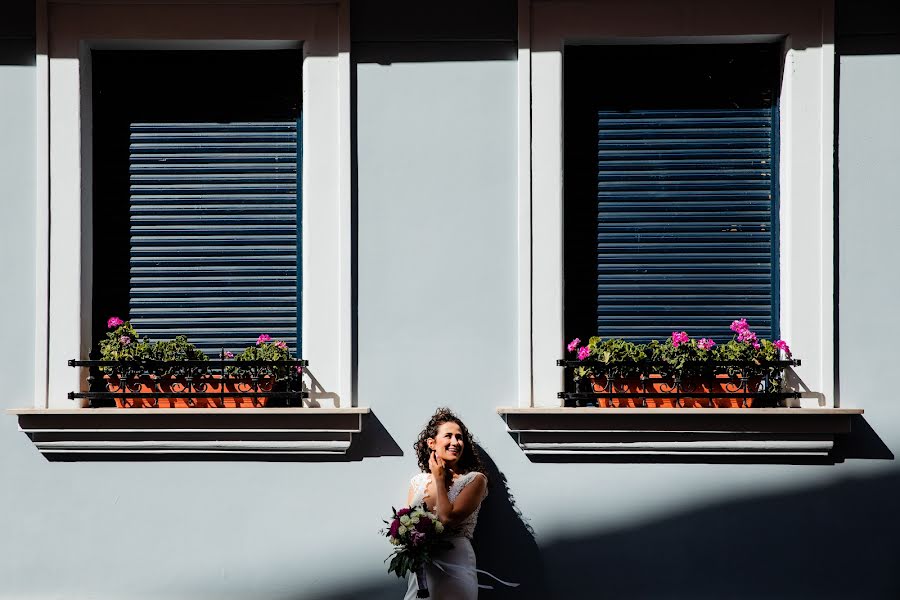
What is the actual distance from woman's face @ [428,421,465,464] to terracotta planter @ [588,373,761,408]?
90cm

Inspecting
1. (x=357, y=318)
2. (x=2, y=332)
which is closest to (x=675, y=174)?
(x=357, y=318)

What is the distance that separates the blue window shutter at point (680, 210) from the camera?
618 cm

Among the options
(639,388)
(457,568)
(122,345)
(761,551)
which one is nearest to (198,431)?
(122,345)

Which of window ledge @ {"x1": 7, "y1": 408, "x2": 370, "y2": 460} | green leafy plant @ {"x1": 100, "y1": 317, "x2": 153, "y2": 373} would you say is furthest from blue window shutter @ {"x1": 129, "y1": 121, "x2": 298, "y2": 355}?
window ledge @ {"x1": 7, "y1": 408, "x2": 370, "y2": 460}

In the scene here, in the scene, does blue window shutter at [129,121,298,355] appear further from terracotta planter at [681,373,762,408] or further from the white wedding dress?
terracotta planter at [681,373,762,408]

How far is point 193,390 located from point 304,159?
1.56m

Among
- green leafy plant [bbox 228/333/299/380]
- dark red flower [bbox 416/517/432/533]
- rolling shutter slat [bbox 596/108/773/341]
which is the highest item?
rolling shutter slat [bbox 596/108/773/341]

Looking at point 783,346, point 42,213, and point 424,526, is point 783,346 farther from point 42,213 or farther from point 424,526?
point 42,213

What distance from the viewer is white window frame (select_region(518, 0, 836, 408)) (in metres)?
5.93

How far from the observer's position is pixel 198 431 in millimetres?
5898

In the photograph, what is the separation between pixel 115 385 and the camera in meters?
6.00

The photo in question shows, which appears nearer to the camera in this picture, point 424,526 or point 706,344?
point 424,526

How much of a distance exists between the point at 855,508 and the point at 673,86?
2807 millimetres

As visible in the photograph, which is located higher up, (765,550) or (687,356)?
(687,356)
